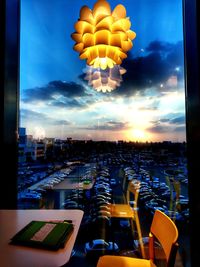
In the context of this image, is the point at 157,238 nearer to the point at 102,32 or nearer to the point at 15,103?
the point at 102,32

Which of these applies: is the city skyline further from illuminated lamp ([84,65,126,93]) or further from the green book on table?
the green book on table

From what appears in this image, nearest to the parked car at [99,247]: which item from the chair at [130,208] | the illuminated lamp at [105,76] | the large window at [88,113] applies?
the large window at [88,113]

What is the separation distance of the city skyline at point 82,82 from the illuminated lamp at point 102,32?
0.64 m

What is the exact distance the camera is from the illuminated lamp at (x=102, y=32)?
1131 mm

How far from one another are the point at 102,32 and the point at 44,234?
3.56ft

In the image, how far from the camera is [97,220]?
6.49ft

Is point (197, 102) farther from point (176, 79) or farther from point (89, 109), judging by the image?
point (89, 109)

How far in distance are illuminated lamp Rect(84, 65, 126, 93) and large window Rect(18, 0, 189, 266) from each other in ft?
1.02

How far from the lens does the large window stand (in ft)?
6.13

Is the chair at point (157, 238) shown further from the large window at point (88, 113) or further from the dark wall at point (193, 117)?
the large window at point (88, 113)

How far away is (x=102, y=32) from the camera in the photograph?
1.13 metres

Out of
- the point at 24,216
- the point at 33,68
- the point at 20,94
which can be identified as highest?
the point at 33,68

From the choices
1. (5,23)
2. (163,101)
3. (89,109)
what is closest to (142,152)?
(163,101)

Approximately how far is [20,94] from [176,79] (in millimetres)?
1398
